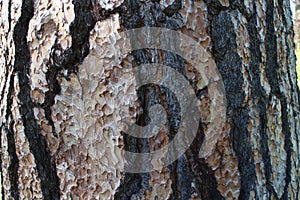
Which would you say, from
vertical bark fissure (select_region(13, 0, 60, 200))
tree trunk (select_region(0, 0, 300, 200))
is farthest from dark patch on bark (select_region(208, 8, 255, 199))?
vertical bark fissure (select_region(13, 0, 60, 200))

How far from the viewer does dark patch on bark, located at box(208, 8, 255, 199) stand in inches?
34.7

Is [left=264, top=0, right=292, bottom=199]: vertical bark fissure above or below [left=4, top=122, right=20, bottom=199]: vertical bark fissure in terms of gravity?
above

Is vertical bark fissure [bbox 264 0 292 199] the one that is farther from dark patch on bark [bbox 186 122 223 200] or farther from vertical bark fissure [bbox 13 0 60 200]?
vertical bark fissure [bbox 13 0 60 200]

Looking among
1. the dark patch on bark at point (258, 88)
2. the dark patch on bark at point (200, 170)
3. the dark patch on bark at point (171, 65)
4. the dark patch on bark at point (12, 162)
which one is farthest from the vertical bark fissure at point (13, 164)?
the dark patch on bark at point (258, 88)

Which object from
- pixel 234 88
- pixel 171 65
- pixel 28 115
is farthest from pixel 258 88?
pixel 28 115

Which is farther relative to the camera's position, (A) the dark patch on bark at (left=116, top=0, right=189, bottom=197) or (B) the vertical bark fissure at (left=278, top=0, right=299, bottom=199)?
(B) the vertical bark fissure at (left=278, top=0, right=299, bottom=199)

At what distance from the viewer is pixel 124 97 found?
2.81ft

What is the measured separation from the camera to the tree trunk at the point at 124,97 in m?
0.86

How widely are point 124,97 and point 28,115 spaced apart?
22 centimetres

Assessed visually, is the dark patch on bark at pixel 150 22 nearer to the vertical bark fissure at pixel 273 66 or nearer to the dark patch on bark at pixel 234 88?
the dark patch on bark at pixel 234 88

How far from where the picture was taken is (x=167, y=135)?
87cm

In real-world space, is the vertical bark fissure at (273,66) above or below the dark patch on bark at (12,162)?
above

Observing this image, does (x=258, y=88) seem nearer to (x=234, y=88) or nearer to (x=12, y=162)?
(x=234, y=88)

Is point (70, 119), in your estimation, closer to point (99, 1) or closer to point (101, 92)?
point (101, 92)
